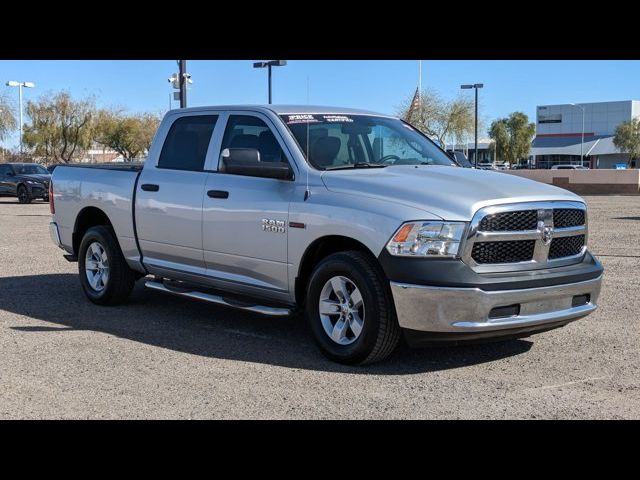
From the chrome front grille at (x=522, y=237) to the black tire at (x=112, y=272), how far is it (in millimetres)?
4145

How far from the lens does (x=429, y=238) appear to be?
538 centimetres

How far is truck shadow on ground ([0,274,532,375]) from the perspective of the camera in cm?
607

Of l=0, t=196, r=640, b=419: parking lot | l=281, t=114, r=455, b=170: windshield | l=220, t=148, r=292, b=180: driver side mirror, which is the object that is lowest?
l=0, t=196, r=640, b=419: parking lot

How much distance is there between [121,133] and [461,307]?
63899 millimetres

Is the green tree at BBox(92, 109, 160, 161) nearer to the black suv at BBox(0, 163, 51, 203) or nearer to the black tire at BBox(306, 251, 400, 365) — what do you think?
the black suv at BBox(0, 163, 51, 203)

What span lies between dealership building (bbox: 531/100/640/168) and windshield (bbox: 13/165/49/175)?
71.9m

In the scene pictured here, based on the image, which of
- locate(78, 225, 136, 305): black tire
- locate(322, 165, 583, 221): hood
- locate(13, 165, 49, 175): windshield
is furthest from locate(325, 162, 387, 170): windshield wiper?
locate(13, 165, 49, 175): windshield

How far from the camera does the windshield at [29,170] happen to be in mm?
30203

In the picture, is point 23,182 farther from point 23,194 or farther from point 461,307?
point 461,307

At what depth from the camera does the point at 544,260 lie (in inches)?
224

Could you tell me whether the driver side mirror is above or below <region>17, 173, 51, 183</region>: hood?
above

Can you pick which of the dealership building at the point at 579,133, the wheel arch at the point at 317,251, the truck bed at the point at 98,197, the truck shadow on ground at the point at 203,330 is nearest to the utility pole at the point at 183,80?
the truck bed at the point at 98,197

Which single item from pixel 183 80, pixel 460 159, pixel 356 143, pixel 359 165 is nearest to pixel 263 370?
pixel 359 165
